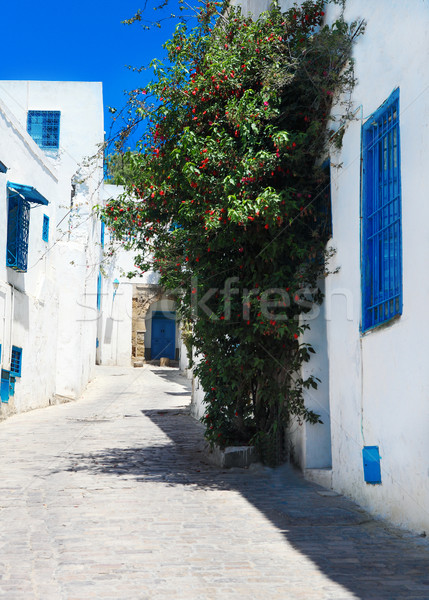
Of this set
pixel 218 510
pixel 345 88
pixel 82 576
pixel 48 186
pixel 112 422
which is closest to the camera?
pixel 82 576

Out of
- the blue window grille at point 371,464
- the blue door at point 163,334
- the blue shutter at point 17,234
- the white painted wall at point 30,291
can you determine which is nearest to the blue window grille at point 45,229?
the white painted wall at point 30,291

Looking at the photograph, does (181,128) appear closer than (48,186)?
Yes

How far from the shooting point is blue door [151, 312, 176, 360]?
30703 mm

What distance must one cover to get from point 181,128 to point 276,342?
9.54 ft

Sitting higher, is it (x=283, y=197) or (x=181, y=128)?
(x=181, y=128)

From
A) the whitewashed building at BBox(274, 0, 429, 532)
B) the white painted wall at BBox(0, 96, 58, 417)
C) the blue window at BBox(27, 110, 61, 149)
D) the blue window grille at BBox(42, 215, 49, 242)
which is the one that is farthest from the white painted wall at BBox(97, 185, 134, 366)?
the whitewashed building at BBox(274, 0, 429, 532)

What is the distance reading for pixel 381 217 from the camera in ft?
20.1

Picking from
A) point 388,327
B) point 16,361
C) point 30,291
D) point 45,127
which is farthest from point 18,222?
point 388,327

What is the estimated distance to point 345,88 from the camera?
6.90 metres

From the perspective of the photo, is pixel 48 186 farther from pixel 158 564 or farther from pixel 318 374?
pixel 158 564

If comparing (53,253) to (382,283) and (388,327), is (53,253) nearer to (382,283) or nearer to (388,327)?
(382,283)

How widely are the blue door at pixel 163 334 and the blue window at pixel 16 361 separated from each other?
1543 centimetres

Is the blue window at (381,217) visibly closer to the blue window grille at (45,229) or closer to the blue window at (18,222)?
the blue window at (18,222)

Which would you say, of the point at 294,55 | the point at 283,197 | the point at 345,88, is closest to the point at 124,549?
the point at 283,197
